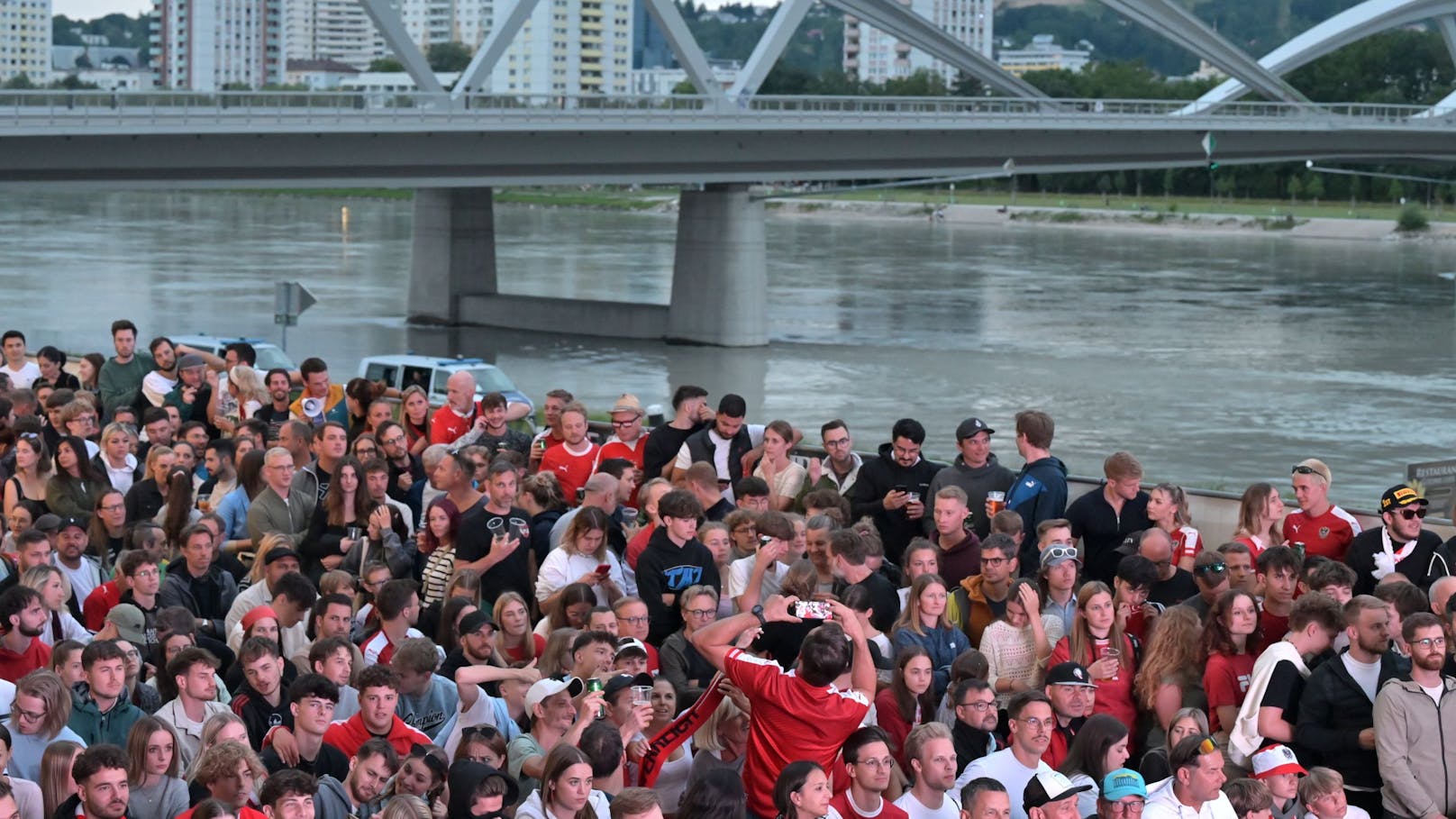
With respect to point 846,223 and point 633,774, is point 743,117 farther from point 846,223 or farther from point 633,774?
point 846,223

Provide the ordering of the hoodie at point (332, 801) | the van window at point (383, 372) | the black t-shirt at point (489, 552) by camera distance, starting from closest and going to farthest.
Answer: the hoodie at point (332, 801) → the black t-shirt at point (489, 552) → the van window at point (383, 372)

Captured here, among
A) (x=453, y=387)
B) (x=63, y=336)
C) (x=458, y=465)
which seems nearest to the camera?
(x=458, y=465)

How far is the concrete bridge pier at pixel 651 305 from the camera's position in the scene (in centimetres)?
4931

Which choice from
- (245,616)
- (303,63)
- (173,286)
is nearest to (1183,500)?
(245,616)

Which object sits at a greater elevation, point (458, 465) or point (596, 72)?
point (596, 72)

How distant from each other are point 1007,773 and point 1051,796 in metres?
0.54

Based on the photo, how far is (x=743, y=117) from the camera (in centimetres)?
4622

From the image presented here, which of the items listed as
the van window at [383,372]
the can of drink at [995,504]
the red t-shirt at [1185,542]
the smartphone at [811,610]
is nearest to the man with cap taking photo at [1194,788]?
the smartphone at [811,610]

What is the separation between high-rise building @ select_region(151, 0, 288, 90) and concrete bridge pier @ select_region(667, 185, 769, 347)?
39.8ft

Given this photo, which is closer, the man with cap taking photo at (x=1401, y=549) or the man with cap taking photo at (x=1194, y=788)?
the man with cap taking photo at (x=1194, y=788)

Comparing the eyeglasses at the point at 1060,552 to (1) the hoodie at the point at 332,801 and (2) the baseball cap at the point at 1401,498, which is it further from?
(1) the hoodie at the point at 332,801

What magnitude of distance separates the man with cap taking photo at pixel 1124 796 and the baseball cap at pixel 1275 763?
0.94 metres

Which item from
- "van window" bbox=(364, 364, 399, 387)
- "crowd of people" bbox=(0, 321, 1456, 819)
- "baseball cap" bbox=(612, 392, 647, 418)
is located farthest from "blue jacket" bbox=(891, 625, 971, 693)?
"van window" bbox=(364, 364, 399, 387)

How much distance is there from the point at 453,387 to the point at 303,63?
141929mm
